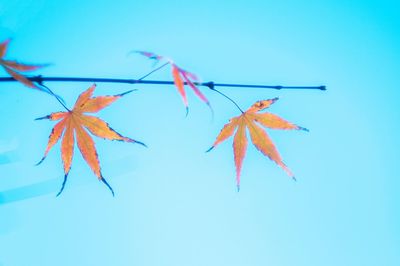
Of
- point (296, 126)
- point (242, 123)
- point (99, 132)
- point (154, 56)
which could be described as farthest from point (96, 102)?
point (296, 126)

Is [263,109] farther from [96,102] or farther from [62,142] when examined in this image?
[62,142]

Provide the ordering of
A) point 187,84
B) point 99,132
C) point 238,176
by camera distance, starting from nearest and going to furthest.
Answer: point 187,84, point 99,132, point 238,176

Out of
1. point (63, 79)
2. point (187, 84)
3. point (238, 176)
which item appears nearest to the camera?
point (63, 79)

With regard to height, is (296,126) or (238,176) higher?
(296,126)

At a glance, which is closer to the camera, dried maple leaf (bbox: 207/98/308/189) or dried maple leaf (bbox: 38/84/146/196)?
dried maple leaf (bbox: 38/84/146/196)
